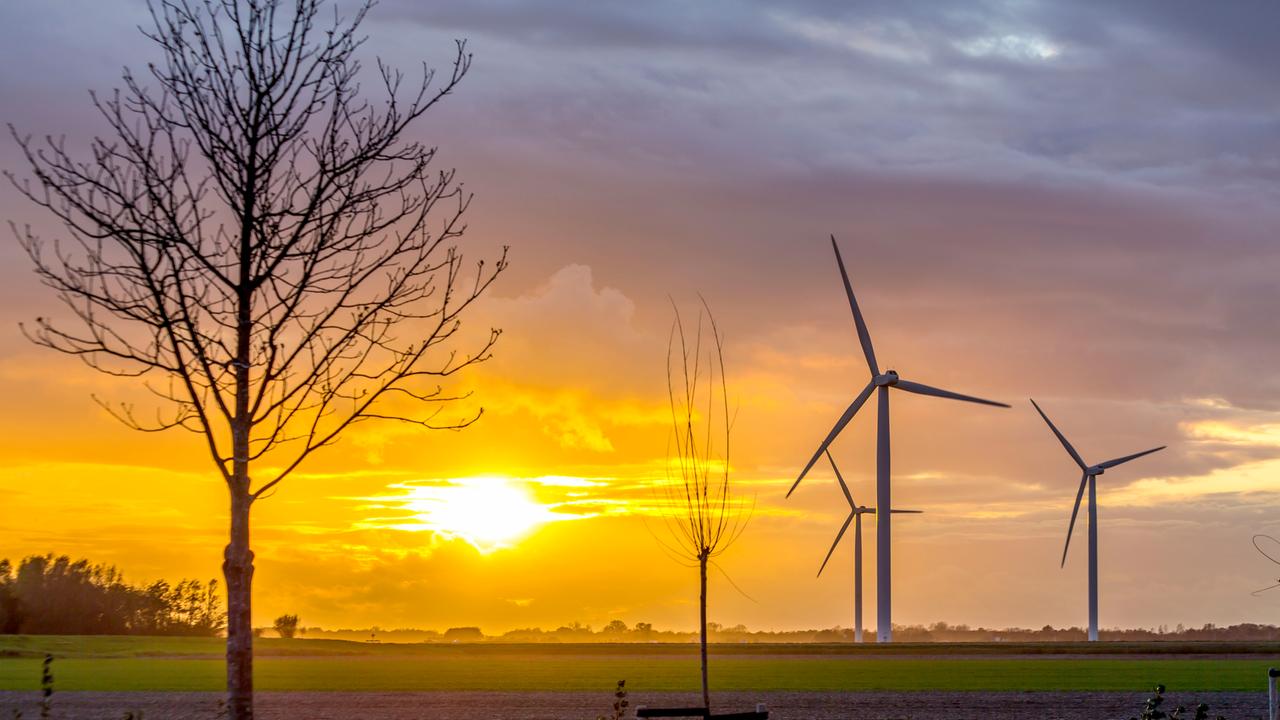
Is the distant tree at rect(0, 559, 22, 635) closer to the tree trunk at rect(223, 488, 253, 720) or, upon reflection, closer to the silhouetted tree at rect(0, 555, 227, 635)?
the silhouetted tree at rect(0, 555, 227, 635)

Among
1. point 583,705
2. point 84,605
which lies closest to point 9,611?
point 84,605

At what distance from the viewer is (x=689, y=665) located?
A: 80438 mm

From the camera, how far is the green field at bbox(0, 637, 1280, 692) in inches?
2317

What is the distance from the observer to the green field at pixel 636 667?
2317 inches

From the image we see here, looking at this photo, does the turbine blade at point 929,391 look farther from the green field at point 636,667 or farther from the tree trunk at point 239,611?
the tree trunk at point 239,611

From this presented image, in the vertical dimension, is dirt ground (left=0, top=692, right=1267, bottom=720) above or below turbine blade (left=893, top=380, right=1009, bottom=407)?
below

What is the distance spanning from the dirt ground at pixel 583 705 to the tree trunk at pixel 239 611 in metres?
22.0

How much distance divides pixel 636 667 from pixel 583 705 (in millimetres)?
33792

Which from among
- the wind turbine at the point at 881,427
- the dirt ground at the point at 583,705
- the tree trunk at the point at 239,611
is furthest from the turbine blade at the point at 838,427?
the tree trunk at the point at 239,611

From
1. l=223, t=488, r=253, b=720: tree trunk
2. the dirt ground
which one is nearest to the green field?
the dirt ground

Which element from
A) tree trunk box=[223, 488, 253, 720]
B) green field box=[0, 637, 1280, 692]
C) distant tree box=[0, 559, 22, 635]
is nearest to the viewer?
tree trunk box=[223, 488, 253, 720]

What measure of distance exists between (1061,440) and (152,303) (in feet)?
373

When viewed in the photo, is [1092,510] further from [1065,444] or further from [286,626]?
[286,626]

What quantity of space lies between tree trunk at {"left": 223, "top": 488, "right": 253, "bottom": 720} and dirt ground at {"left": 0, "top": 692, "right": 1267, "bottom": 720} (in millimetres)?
21973
